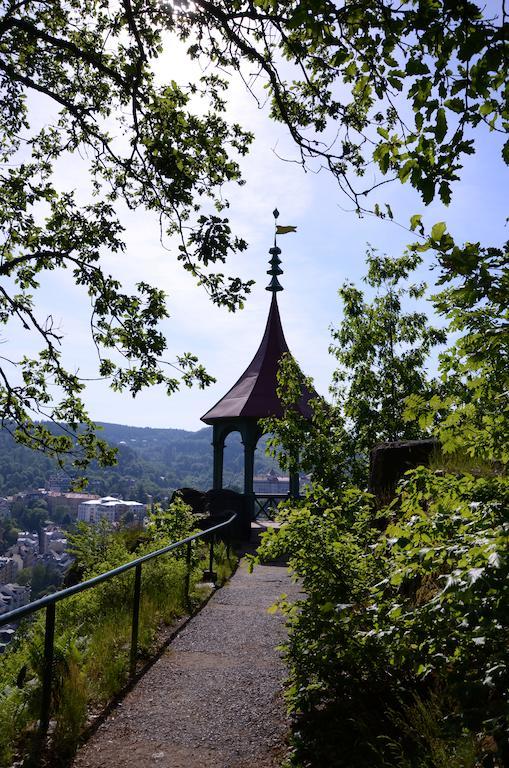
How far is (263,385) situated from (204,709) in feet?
45.9

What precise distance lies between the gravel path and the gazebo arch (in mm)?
10073

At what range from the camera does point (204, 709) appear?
438 cm

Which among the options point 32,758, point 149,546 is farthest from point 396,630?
point 149,546

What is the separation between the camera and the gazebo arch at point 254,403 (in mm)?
17156

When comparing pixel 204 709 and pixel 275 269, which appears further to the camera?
pixel 275 269

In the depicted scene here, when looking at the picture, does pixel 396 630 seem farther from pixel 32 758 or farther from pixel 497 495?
pixel 32 758

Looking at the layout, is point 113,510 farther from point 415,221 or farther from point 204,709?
point 415,221

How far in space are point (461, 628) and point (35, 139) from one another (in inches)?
386

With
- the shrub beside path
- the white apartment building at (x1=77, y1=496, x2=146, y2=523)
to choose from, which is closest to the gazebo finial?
the white apartment building at (x1=77, y1=496, x2=146, y2=523)

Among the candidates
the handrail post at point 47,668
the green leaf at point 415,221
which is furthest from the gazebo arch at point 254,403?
the green leaf at point 415,221

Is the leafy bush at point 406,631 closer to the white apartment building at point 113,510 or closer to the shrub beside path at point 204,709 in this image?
the shrub beside path at point 204,709

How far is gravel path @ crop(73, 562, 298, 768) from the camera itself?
3.66 meters

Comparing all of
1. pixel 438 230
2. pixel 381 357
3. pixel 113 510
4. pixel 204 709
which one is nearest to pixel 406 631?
pixel 438 230

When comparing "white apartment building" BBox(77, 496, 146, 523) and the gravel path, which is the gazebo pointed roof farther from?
the gravel path
